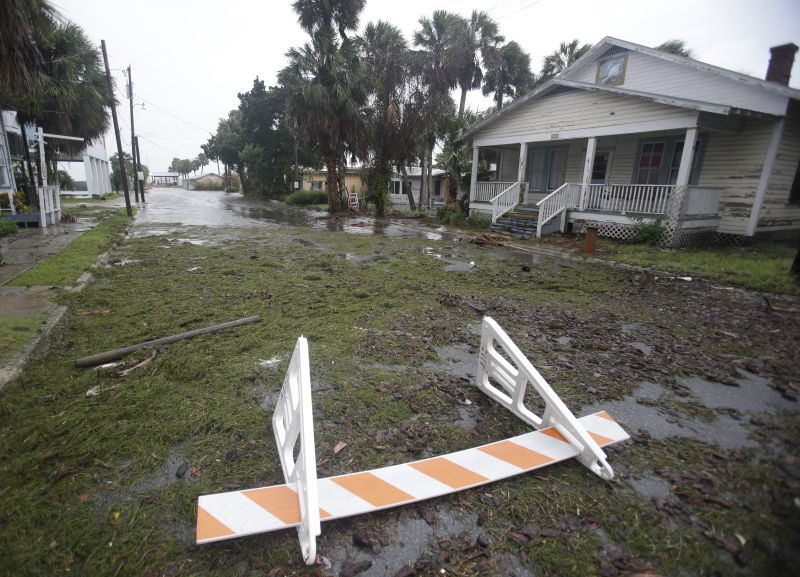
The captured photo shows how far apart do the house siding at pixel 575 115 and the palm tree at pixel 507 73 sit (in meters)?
13.8

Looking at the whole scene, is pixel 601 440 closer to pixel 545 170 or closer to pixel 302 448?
pixel 302 448

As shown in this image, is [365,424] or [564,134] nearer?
[365,424]

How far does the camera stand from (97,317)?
4.90 meters

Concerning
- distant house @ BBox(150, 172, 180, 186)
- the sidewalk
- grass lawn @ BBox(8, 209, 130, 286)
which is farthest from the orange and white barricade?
distant house @ BBox(150, 172, 180, 186)

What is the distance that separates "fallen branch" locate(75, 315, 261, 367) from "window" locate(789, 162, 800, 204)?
16.7 meters

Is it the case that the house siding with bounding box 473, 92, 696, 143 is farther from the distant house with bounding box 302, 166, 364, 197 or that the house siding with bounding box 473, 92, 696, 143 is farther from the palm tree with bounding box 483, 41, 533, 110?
the distant house with bounding box 302, 166, 364, 197

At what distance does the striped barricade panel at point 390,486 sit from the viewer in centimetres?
187

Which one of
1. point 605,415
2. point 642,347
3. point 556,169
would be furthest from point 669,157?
point 605,415

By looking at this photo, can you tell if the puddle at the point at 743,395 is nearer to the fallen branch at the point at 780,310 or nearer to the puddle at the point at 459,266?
the fallen branch at the point at 780,310

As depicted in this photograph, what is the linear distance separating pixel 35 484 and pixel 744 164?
1648 cm

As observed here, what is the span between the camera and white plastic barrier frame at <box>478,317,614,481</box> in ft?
7.86

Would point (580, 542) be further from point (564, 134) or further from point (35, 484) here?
point (564, 134)

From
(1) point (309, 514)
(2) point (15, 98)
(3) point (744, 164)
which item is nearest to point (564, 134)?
(3) point (744, 164)

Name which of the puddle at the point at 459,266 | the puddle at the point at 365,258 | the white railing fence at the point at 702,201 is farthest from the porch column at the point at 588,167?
the puddle at the point at 365,258
